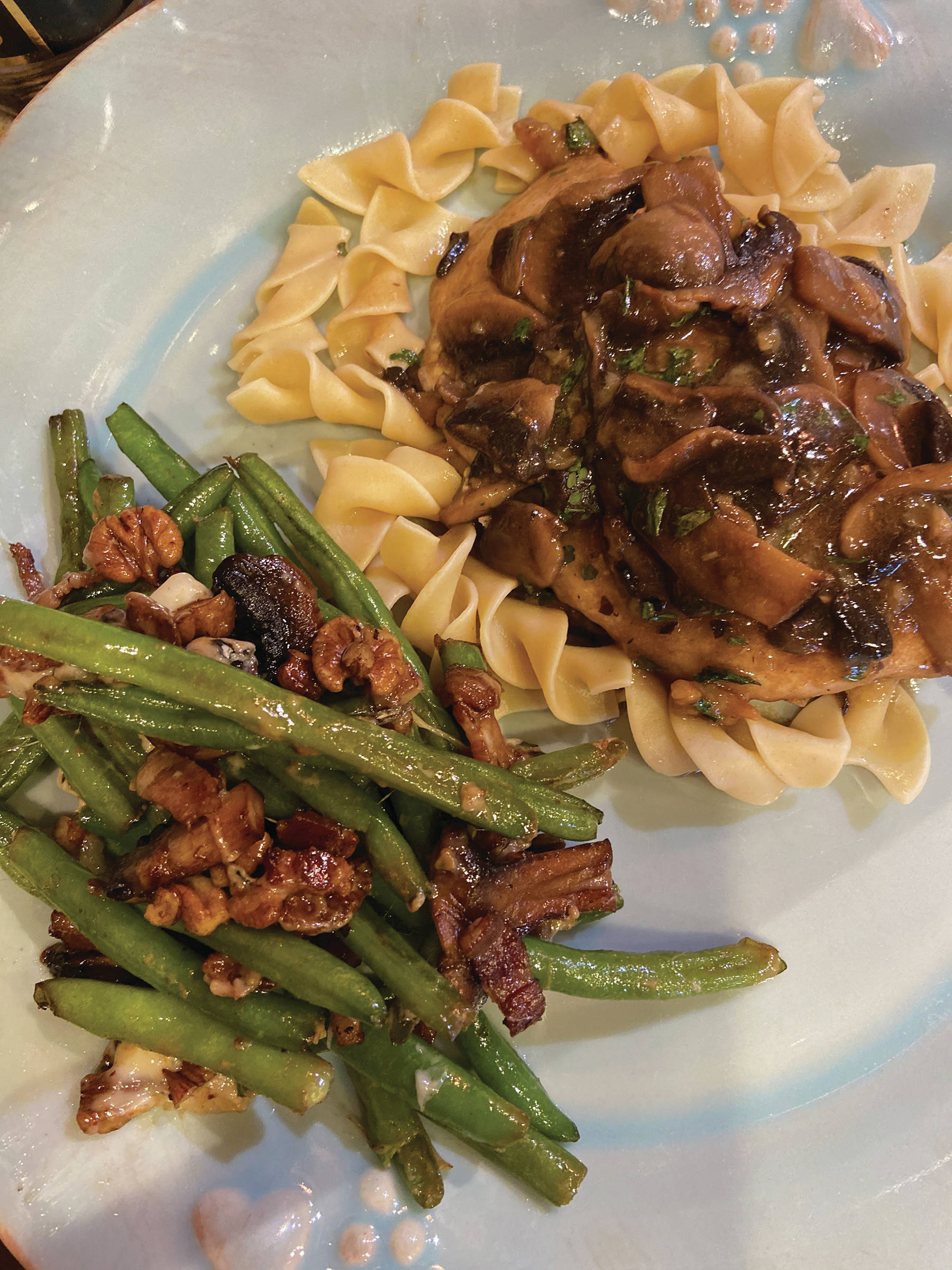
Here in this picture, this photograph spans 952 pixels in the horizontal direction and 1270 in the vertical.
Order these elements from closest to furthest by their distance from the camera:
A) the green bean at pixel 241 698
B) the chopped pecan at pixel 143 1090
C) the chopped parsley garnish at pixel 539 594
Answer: the green bean at pixel 241 698, the chopped pecan at pixel 143 1090, the chopped parsley garnish at pixel 539 594

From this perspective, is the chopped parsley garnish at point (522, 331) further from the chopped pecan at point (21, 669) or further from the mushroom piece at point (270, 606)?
the chopped pecan at point (21, 669)

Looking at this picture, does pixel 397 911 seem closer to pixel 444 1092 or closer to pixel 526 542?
pixel 444 1092

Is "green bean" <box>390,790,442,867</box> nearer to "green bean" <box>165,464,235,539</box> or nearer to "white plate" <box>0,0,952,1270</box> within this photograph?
"white plate" <box>0,0,952,1270</box>

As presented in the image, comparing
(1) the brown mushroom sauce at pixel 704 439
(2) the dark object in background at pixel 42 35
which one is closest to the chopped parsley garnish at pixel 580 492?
(1) the brown mushroom sauce at pixel 704 439

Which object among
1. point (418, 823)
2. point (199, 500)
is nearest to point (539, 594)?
point (418, 823)

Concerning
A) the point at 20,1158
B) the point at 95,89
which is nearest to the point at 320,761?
the point at 20,1158
